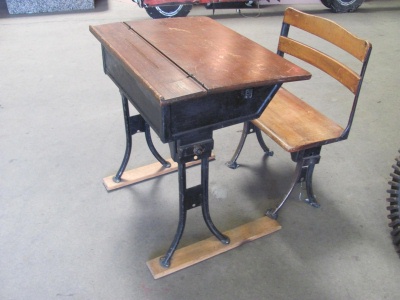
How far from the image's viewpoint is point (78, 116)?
2.39 metres

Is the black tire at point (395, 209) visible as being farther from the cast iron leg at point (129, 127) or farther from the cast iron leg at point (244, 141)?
the cast iron leg at point (129, 127)

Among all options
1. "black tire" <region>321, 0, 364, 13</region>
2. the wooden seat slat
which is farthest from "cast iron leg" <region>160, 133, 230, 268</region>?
"black tire" <region>321, 0, 364, 13</region>

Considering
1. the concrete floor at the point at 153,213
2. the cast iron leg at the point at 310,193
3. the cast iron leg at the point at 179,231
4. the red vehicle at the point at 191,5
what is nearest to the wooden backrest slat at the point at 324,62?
the cast iron leg at the point at 310,193

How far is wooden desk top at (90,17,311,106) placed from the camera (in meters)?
1.03

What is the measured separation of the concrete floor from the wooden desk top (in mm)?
708

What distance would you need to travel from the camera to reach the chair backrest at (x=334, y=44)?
1349 millimetres

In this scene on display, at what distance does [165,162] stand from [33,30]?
9.14 ft

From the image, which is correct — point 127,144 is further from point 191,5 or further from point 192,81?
point 191,5

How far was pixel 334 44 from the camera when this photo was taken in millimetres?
1489

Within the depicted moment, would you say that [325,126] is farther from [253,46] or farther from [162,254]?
[162,254]

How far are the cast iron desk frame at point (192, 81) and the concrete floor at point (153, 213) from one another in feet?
0.60

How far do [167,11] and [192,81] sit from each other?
11.7 ft

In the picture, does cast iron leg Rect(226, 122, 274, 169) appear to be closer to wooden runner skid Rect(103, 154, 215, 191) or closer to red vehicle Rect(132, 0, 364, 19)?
wooden runner skid Rect(103, 154, 215, 191)

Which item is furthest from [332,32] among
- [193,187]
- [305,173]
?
[193,187]
